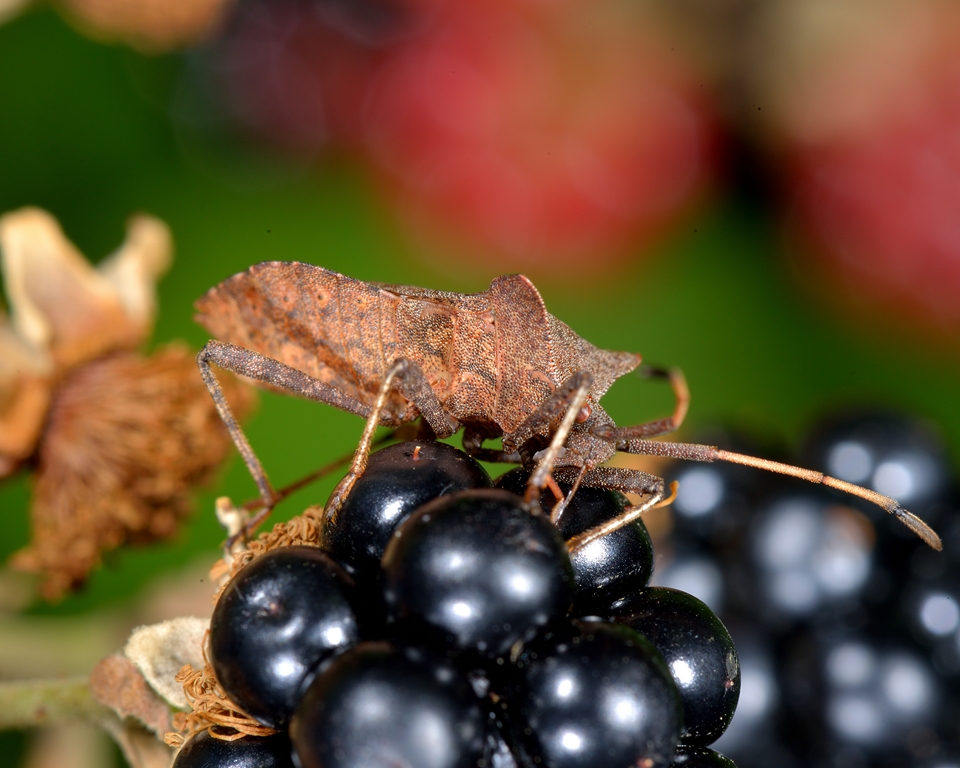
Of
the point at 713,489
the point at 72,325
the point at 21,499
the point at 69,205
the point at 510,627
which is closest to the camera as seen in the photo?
the point at 510,627

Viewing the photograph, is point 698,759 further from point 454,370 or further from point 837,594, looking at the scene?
point 837,594

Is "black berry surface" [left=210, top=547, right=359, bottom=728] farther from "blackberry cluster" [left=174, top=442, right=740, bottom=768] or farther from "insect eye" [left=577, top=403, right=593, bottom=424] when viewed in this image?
"insect eye" [left=577, top=403, right=593, bottom=424]

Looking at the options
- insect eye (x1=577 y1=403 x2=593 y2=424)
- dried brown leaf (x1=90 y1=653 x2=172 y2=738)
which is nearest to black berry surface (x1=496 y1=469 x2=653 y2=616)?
insect eye (x1=577 y1=403 x2=593 y2=424)

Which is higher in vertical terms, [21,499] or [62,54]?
[62,54]

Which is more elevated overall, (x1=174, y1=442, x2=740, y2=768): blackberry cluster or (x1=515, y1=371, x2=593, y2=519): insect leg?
(x1=515, y1=371, x2=593, y2=519): insect leg

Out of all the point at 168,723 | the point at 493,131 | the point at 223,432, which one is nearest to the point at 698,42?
the point at 493,131

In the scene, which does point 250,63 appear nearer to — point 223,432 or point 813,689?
point 223,432

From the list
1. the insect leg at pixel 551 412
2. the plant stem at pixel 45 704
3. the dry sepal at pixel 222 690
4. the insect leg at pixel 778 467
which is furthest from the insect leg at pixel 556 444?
the plant stem at pixel 45 704
